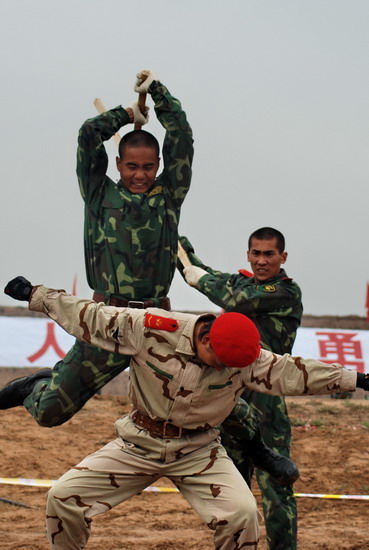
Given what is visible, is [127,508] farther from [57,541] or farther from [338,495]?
[57,541]

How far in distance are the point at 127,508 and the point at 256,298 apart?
13.9 ft

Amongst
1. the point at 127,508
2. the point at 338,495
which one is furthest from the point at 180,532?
the point at 338,495

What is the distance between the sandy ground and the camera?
28.9 feet

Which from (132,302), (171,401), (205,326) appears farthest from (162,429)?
(132,302)

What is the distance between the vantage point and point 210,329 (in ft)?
18.1

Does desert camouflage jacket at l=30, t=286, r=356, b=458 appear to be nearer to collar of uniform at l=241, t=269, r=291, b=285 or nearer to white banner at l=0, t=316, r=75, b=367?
collar of uniform at l=241, t=269, r=291, b=285

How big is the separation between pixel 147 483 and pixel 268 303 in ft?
5.61

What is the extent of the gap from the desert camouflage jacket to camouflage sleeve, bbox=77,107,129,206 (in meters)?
1.21

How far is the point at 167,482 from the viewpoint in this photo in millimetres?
12148

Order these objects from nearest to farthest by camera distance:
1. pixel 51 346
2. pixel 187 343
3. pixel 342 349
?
pixel 187 343 < pixel 51 346 < pixel 342 349

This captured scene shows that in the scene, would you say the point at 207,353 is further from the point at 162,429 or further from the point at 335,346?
the point at 335,346

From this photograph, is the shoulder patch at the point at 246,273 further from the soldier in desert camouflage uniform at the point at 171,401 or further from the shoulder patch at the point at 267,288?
the soldier in desert camouflage uniform at the point at 171,401

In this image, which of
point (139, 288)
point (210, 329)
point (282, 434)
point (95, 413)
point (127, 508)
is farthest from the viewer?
point (95, 413)

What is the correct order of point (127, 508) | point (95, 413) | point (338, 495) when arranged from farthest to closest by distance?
point (95, 413)
point (338, 495)
point (127, 508)
